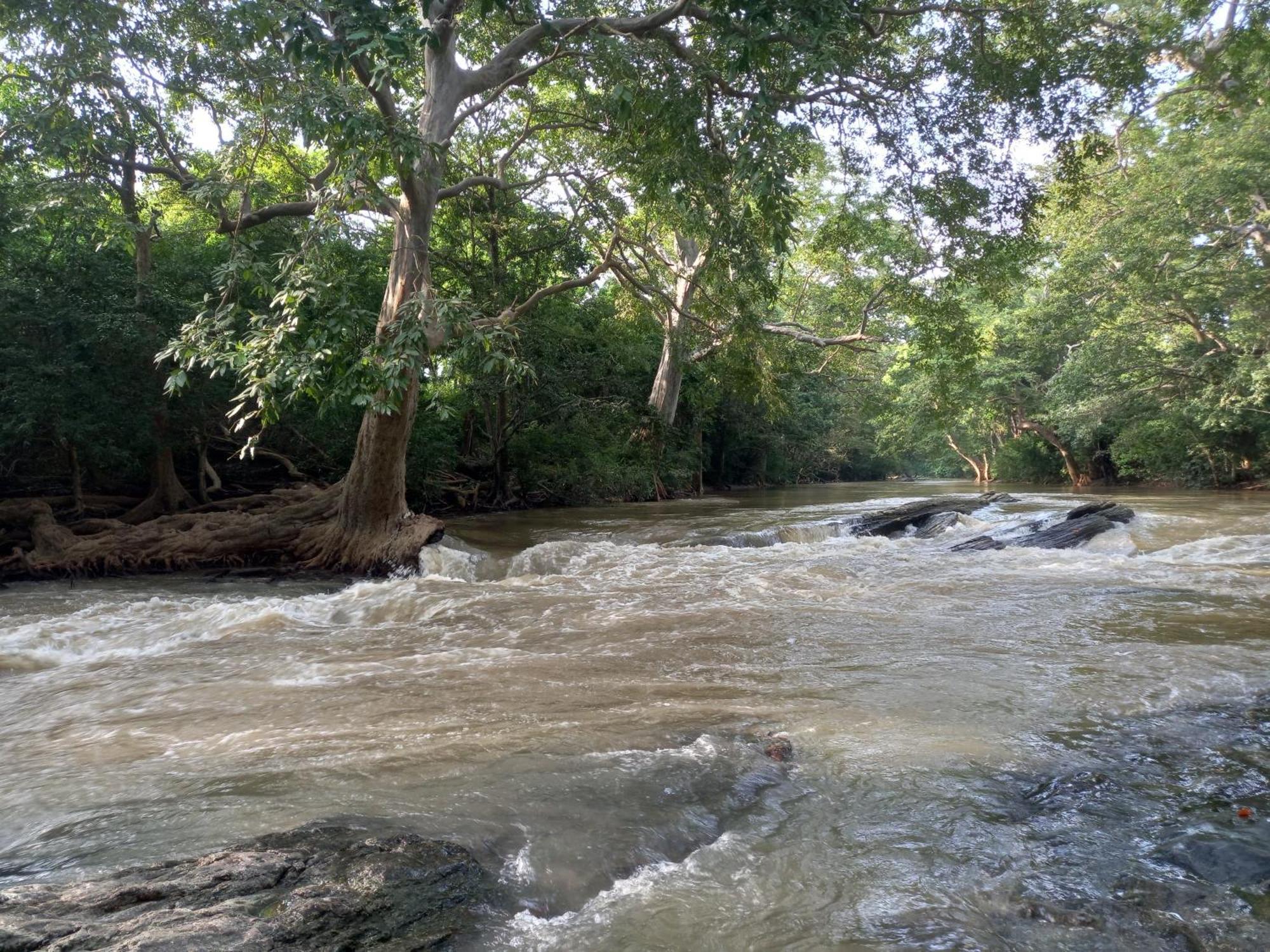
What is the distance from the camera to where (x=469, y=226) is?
15805 millimetres

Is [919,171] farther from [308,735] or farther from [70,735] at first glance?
[70,735]

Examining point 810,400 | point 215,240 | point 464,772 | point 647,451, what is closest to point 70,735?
point 464,772

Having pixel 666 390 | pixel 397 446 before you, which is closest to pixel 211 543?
pixel 397 446

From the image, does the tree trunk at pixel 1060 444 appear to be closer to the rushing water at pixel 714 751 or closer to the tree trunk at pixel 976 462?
the tree trunk at pixel 976 462

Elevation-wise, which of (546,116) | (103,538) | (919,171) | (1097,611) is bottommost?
(1097,611)

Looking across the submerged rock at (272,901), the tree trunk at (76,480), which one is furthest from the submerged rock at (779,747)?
the tree trunk at (76,480)

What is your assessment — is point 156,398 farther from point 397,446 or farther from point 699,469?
point 699,469

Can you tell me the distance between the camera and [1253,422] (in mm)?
21125

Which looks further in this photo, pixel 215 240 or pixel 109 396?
pixel 215 240

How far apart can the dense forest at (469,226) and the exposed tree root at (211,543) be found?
0.05 meters

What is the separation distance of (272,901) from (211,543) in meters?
9.40

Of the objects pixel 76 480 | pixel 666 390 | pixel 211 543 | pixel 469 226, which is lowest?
pixel 211 543

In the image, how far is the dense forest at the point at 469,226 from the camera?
6.60 meters

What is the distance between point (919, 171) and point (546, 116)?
265 inches
